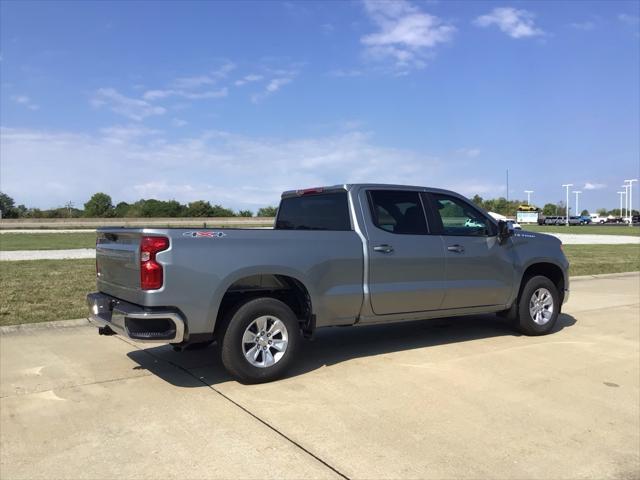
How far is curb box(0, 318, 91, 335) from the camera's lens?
746cm

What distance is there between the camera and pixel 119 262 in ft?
17.5

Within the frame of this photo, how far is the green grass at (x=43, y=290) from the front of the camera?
825 centimetres

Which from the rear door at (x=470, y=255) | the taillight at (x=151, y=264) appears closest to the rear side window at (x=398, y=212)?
the rear door at (x=470, y=255)

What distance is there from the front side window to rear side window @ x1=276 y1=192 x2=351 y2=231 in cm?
121

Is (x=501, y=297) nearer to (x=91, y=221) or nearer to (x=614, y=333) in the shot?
(x=614, y=333)

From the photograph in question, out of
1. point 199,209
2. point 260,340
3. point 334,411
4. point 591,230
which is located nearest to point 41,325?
point 260,340

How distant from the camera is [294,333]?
17.9ft

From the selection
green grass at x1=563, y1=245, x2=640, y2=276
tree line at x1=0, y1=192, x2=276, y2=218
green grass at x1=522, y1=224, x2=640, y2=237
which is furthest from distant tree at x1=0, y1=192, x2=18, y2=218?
green grass at x1=563, y1=245, x2=640, y2=276

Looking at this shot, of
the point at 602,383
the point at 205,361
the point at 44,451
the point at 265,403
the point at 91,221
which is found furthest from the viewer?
the point at 91,221

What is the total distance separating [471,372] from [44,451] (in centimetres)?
389

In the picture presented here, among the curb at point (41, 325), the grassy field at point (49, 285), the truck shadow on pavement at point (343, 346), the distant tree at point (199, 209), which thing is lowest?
the truck shadow on pavement at point (343, 346)

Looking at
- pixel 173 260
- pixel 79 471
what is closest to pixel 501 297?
pixel 173 260

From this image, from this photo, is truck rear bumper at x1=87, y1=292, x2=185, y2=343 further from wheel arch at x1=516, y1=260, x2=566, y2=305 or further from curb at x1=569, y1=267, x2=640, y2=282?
curb at x1=569, y1=267, x2=640, y2=282

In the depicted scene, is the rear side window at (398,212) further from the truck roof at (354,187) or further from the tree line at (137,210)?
the tree line at (137,210)
